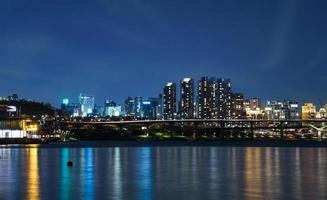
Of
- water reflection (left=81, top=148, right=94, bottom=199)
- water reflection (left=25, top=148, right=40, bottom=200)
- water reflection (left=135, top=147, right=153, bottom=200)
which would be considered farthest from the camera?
water reflection (left=81, top=148, right=94, bottom=199)

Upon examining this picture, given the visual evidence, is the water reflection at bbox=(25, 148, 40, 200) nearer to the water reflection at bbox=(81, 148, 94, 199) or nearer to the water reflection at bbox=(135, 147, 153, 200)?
the water reflection at bbox=(81, 148, 94, 199)

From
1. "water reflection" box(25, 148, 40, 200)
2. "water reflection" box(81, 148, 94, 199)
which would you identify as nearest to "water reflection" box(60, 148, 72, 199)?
"water reflection" box(81, 148, 94, 199)

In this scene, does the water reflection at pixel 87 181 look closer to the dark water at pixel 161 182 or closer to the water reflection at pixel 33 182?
the dark water at pixel 161 182

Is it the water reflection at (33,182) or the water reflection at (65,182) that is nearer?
the water reflection at (33,182)

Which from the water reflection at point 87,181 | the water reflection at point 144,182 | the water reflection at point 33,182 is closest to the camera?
the water reflection at point 33,182

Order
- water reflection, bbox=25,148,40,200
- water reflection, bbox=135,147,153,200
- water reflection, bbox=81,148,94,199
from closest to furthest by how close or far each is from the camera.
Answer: water reflection, bbox=25,148,40,200
water reflection, bbox=135,147,153,200
water reflection, bbox=81,148,94,199

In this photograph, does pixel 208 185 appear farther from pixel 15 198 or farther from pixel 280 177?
pixel 15 198

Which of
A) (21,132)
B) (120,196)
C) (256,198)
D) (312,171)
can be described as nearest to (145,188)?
(120,196)

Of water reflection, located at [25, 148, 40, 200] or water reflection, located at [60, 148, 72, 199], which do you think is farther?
water reflection, located at [60, 148, 72, 199]

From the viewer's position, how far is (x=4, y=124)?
17138 centimetres

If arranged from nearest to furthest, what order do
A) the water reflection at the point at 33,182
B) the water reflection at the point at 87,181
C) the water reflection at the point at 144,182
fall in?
1. the water reflection at the point at 33,182
2. the water reflection at the point at 144,182
3. the water reflection at the point at 87,181

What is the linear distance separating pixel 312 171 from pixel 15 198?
81.0 feet

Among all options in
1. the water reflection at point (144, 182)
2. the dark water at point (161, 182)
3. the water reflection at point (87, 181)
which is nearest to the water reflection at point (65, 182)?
the dark water at point (161, 182)

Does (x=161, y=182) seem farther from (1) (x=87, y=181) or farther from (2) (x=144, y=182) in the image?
(1) (x=87, y=181)
